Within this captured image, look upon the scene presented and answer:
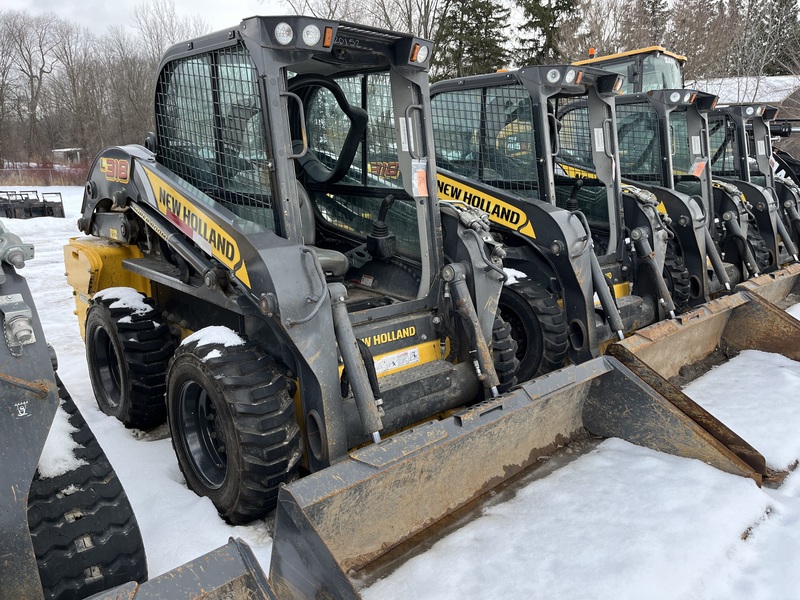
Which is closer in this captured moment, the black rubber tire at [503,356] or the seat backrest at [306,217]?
the black rubber tire at [503,356]

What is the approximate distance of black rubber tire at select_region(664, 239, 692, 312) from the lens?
637cm

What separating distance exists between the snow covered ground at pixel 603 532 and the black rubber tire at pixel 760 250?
4.74 metres

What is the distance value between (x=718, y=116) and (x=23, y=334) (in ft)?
28.8

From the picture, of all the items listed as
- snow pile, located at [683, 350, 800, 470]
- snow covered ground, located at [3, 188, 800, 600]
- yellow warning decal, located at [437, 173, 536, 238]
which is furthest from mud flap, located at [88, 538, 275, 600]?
yellow warning decal, located at [437, 173, 536, 238]

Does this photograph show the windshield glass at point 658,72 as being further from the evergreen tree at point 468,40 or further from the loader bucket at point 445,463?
the evergreen tree at point 468,40

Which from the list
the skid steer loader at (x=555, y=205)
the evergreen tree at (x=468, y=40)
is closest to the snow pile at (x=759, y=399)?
the skid steer loader at (x=555, y=205)

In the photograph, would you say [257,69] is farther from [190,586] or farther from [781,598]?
[781,598]

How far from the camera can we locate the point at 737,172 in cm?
876

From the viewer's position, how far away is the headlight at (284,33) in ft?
9.54

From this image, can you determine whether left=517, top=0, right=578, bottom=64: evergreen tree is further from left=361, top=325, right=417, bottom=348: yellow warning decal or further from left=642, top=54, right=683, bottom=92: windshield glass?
left=361, top=325, right=417, bottom=348: yellow warning decal

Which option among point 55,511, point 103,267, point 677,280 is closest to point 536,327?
point 677,280

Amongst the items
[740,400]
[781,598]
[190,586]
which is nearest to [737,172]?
[740,400]

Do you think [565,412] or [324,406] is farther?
[565,412]

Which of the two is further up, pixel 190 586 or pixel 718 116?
pixel 718 116
